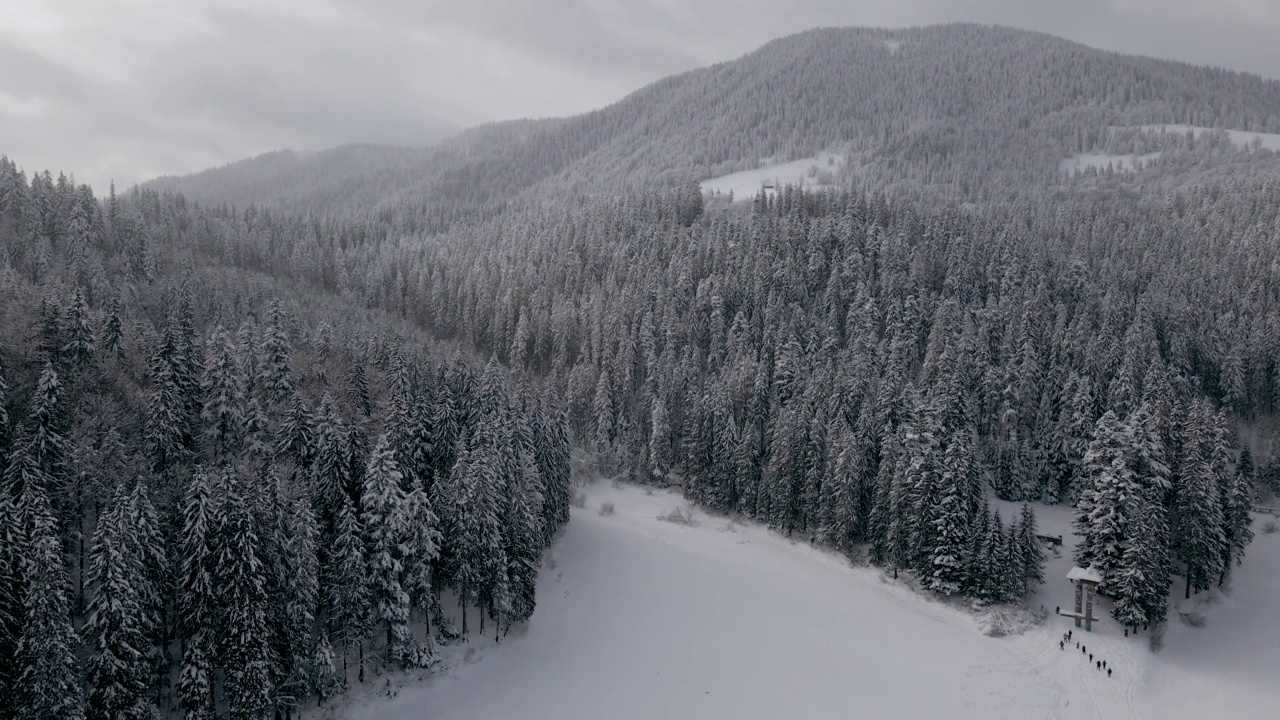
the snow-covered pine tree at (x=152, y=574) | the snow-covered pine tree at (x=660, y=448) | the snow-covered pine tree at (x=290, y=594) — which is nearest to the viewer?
the snow-covered pine tree at (x=152, y=574)

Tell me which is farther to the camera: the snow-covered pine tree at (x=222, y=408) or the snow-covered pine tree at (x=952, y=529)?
the snow-covered pine tree at (x=952, y=529)

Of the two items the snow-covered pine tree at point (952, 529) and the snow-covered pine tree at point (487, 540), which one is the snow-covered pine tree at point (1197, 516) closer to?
the snow-covered pine tree at point (952, 529)

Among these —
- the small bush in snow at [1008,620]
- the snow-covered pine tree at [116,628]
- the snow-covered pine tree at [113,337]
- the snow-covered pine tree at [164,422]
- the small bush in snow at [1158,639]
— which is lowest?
the small bush in snow at [1158,639]

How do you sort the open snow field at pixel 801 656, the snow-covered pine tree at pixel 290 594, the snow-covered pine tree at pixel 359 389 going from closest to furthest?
the snow-covered pine tree at pixel 290 594 < the open snow field at pixel 801 656 < the snow-covered pine tree at pixel 359 389

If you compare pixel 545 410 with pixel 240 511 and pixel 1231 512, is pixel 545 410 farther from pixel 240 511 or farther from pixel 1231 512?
pixel 1231 512

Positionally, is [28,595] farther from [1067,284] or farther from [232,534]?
[1067,284]

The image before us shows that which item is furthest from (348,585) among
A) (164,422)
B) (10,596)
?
(164,422)

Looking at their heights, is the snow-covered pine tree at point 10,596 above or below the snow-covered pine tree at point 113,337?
below

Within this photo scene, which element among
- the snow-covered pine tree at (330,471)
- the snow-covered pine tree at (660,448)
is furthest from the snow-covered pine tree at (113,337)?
the snow-covered pine tree at (660,448)
